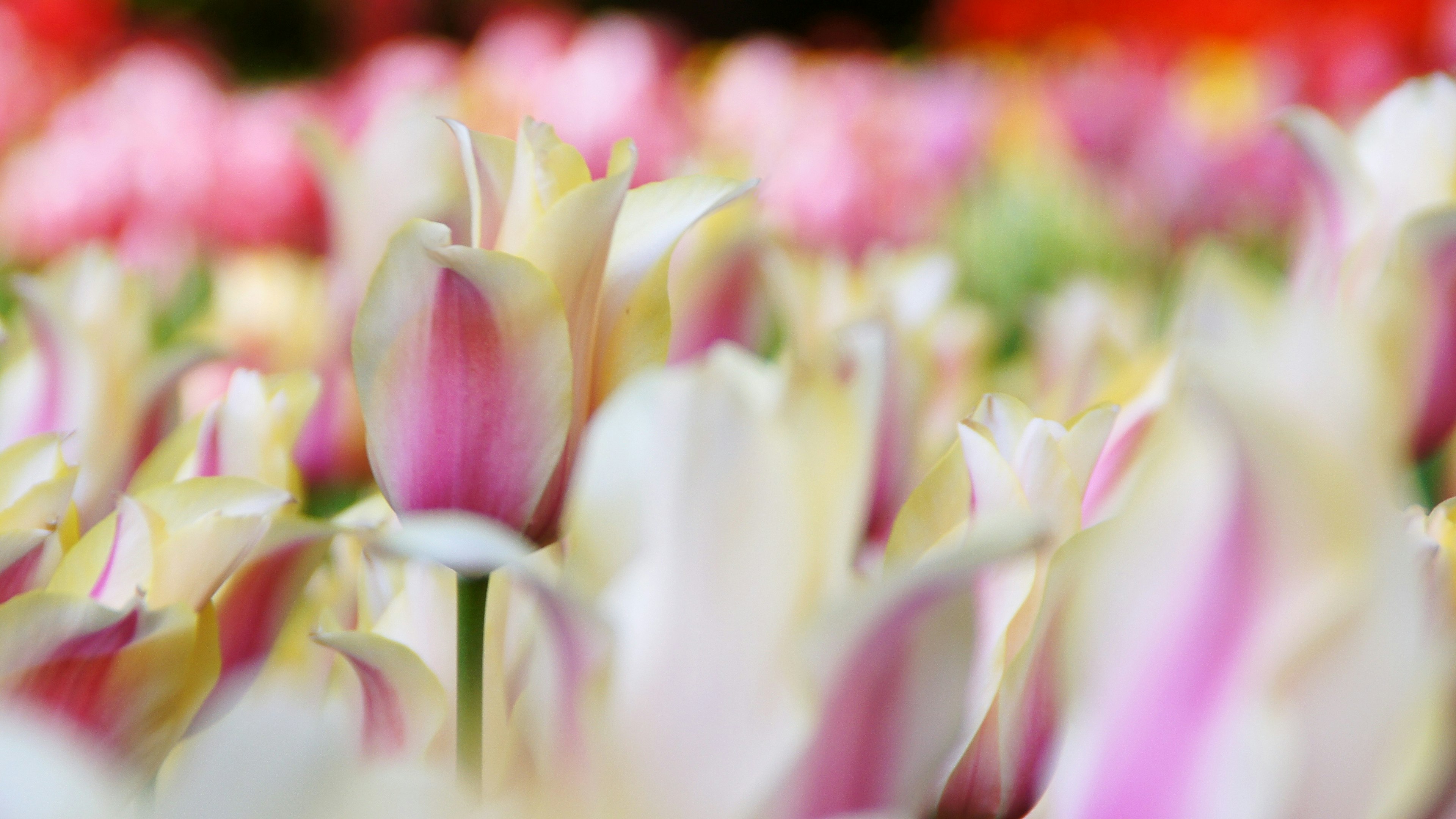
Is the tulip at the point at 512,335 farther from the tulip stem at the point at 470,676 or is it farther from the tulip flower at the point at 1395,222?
the tulip flower at the point at 1395,222

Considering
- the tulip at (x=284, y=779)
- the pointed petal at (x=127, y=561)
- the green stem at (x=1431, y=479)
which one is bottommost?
the green stem at (x=1431, y=479)

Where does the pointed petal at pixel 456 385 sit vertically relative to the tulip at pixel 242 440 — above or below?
above

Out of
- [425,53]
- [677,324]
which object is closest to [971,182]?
[425,53]

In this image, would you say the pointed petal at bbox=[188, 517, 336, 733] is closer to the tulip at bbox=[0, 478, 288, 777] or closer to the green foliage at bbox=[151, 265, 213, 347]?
the tulip at bbox=[0, 478, 288, 777]

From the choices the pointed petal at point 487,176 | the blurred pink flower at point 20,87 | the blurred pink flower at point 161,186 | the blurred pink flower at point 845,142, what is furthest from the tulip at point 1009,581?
the blurred pink flower at point 20,87

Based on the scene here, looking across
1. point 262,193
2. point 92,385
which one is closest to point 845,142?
point 262,193

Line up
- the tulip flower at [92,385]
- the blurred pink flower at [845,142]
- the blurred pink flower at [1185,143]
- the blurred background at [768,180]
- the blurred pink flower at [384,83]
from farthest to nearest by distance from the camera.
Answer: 1. the blurred pink flower at [1185,143]
2. the blurred pink flower at [384,83]
3. the blurred pink flower at [845,142]
4. the blurred background at [768,180]
5. the tulip flower at [92,385]

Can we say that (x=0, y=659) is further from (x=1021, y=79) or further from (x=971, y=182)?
(x=1021, y=79)
